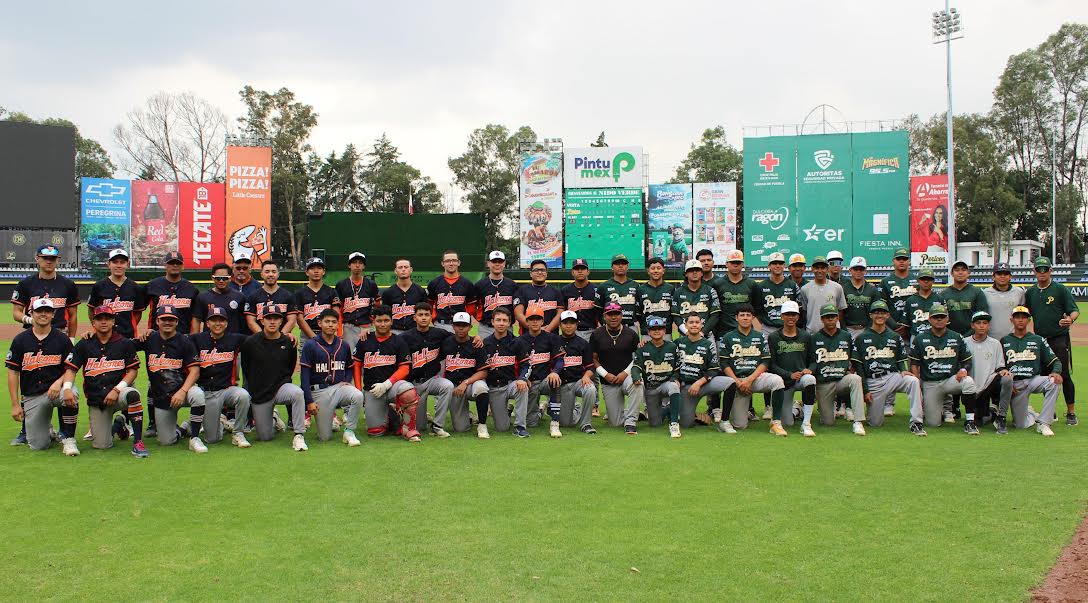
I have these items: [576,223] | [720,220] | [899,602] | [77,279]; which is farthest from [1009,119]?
[899,602]

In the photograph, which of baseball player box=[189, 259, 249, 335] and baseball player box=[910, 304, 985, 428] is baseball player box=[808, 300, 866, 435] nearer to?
baseball player box=[910, 304, 985, 428]

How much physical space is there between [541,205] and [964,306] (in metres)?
32.1

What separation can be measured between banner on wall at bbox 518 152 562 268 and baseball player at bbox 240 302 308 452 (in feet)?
107

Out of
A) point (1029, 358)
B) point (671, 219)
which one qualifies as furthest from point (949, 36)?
point (1029, 358)

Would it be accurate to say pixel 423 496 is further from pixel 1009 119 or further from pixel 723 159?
pixel 1009 119

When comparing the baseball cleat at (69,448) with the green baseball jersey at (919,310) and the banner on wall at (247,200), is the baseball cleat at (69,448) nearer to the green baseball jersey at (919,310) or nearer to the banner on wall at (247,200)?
the green baseball jersey at (919,310)

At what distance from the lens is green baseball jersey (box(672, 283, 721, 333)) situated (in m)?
9.38

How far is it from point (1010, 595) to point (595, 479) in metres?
3.01

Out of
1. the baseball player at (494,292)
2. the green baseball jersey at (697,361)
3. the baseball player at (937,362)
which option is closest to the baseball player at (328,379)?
the baseball player at (494,292)

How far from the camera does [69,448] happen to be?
7262mm

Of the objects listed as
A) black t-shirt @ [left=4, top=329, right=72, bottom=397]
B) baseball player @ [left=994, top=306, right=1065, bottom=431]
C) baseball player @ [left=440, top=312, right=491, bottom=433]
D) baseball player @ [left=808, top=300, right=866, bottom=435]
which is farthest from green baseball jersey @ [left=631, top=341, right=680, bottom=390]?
black t-shirt @ [left=4, top=329, right=72, bottom=397]

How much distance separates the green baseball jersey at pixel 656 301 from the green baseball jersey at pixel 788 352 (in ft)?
4.22

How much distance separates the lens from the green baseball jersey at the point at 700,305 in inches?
369

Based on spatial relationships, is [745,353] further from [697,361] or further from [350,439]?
[350,439]
